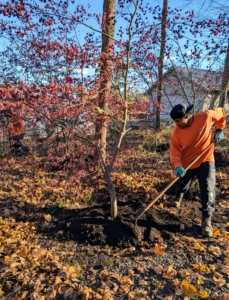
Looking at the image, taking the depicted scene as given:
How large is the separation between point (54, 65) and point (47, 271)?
391 centimetres

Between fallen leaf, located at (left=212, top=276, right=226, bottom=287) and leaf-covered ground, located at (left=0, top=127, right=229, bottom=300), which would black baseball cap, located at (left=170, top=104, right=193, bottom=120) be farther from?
fallen leaf, located at (left=212, top=276, right=226, bottom=287)

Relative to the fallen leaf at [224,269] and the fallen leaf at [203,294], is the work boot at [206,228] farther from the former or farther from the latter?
the fallen leaf at [203,294]

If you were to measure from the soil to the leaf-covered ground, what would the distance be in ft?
0.04

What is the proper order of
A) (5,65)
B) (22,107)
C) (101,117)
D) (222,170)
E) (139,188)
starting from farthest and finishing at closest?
(222,170) < (5,65) < (139,188) < (101,117) < (22,107)

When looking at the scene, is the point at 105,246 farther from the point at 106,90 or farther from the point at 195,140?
the point at 106,90

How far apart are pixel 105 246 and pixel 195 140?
2.04 m

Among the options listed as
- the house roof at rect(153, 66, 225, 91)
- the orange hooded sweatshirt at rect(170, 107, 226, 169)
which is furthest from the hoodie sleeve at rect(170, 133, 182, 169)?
the house roof at rect(153, 66, 225, 91)

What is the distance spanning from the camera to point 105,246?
3.41 meters

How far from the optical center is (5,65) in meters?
5.96

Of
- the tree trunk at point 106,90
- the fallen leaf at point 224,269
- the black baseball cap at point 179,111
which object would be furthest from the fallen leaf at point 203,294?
the black baseball cap at point 179,111

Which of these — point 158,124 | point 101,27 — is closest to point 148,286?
point 101,27

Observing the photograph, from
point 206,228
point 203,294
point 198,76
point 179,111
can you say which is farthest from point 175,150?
point 198,76

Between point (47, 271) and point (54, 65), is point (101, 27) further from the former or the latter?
point (47, 271)

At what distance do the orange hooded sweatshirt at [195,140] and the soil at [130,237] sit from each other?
0.93m
